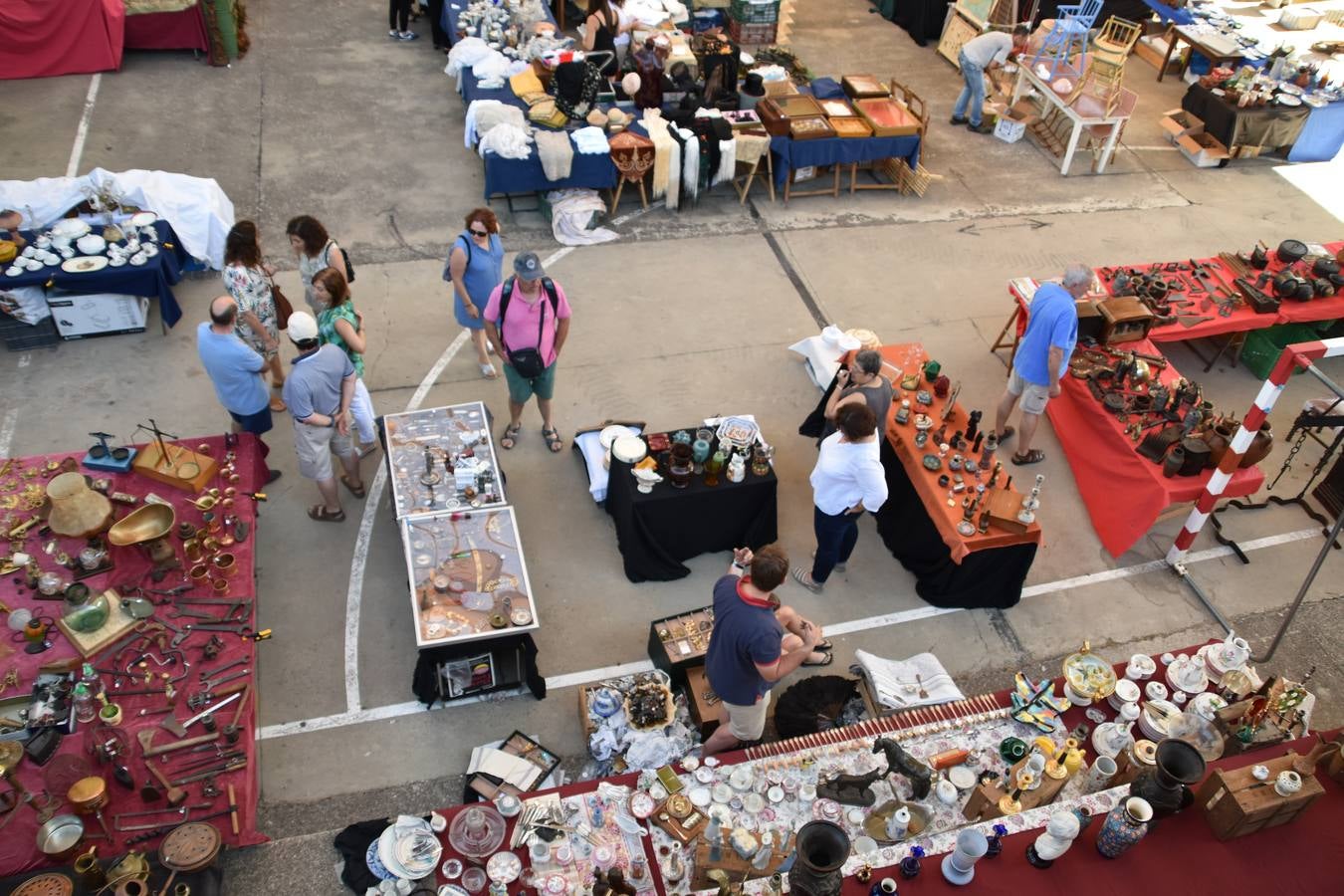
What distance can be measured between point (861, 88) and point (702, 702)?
8.05 meters

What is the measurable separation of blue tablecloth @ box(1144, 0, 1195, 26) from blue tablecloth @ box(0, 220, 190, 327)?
1365 centimetres

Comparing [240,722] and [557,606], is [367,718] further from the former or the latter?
[557,606]

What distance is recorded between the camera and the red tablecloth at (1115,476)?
6.90m

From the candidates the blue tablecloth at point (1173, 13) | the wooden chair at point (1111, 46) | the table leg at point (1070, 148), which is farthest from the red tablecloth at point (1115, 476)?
the blue tablecloth at point (1173, 13)

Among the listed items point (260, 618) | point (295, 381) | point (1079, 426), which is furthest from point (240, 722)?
point (1079, 426)

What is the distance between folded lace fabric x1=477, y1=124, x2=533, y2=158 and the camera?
9.59 meters

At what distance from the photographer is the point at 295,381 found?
590cm

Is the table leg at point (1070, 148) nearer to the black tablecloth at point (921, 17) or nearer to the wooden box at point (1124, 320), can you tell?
the black tablecloth at point (921, 17)

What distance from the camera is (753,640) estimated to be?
15.3ft

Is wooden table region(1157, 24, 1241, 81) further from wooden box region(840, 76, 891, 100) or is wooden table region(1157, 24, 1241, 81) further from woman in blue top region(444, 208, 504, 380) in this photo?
woman in blue top region(444, 208, 504, 380)

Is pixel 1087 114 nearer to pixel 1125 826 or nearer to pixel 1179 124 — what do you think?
pixel 1179 124

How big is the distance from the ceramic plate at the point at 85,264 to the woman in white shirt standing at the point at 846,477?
6.15 m

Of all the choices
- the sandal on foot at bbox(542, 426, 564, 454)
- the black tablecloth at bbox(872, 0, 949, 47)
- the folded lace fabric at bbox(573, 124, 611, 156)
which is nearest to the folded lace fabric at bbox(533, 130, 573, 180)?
the folded lace fabric at bbox(573, 124, 611, 156)

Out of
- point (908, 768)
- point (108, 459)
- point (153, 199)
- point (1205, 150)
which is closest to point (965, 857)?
point (908, 768)
